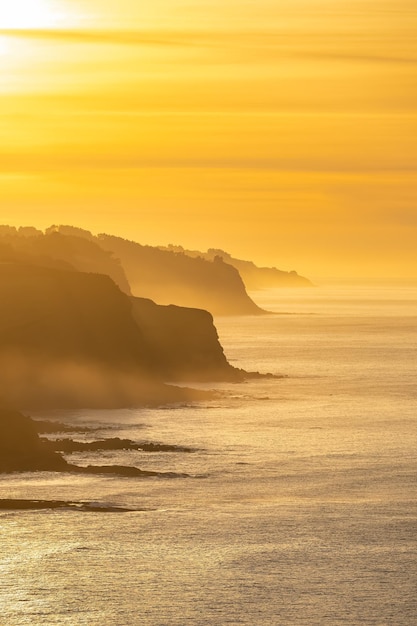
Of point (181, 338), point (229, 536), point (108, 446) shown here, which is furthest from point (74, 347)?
point (229, 536)

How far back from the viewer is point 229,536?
7800 centimetres

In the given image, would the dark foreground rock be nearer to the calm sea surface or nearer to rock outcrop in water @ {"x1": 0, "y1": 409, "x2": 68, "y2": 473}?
the calm sea surface

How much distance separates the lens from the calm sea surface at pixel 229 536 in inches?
2544

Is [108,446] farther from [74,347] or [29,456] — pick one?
[74,347]

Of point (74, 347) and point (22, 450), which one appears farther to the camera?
point (74, 347)

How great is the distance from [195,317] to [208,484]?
73777 mm

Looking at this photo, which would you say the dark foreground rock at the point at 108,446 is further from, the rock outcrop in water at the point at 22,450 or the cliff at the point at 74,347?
the cliff at the point at 74,347

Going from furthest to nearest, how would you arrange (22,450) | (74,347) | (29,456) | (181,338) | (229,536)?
1. (181,338)
2. (74,347)
3. (22,450)
4. (29,456)
5. (229,536)

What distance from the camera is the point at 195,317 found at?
166 meters

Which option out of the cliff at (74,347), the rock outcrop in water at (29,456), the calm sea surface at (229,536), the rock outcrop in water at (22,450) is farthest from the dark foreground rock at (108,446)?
the cliff at (74,347)

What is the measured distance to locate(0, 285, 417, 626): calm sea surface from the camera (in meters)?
64.6

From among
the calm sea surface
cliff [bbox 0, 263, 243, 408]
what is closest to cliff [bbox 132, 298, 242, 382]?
cliff [bbox 0, 263, 243, 408]

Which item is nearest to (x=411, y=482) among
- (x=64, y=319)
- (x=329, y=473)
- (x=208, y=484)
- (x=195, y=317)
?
(x=329, y=473)

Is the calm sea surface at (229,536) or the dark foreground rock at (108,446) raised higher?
the dark foreground rock at (108,446)
